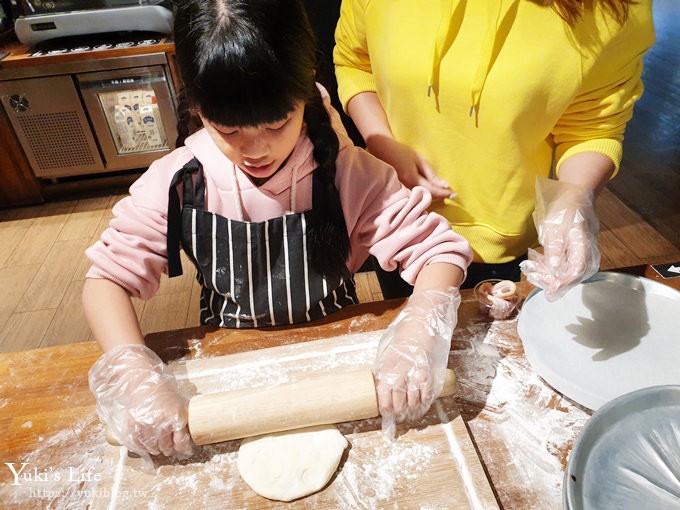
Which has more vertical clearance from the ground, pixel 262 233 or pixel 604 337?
pixel 262 233

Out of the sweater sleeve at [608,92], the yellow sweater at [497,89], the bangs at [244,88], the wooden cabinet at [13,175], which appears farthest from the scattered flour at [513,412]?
the wooden cabinet at [13,175]

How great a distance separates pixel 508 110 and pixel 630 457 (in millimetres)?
656

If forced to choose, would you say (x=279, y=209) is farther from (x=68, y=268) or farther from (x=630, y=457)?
(x=68, y=268)


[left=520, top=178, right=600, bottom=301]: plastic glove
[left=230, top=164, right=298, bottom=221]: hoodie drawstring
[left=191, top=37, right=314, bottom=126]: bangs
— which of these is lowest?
[left=520, top=178, right=600, bottom=301]: plastic glove

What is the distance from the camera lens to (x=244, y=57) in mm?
697

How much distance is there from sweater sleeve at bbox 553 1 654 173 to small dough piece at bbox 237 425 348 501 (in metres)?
0.80

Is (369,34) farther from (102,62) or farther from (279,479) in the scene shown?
(102,62)

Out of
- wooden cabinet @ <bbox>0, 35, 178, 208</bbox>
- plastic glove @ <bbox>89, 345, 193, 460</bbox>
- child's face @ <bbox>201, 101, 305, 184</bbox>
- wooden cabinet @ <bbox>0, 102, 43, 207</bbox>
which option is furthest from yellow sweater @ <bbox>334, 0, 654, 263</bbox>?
wooden cabinet @ <bbox>0, 102, 43, 207</bbox>

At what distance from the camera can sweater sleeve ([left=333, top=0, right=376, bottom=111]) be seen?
118cm

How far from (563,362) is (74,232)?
304cm

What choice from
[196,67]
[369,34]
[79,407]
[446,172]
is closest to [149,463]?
[79,407]

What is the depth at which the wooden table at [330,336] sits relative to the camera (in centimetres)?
75

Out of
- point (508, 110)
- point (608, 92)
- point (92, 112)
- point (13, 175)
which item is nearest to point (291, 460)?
point (508, 110)

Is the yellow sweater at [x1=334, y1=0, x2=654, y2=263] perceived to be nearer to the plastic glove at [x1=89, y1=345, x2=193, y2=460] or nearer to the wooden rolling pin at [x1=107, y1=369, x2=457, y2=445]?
the wooden rolling pin at [x1=107, y1=369, x2=457, y2=445]
